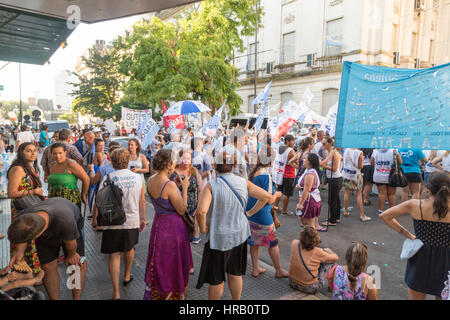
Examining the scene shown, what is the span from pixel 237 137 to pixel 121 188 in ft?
10.4

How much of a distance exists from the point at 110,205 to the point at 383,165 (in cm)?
612

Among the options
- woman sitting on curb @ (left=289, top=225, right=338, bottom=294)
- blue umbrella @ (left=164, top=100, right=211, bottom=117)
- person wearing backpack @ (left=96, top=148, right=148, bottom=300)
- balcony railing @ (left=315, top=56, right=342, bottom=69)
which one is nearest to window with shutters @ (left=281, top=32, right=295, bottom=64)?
balcony railing @ (left=315, top=56, right=342, bottom=69)

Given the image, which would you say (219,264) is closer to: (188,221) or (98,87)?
(188,221)

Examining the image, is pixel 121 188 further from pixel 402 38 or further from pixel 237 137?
pixel 402 38

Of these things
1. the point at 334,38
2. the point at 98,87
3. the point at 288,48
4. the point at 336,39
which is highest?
the point at 288,48

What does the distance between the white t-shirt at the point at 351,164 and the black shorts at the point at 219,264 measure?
458 centimetres

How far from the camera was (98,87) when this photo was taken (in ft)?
99.7

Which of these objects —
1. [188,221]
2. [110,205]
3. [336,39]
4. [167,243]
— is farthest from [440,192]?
[336,39]

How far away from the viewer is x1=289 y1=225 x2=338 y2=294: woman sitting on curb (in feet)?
12.0

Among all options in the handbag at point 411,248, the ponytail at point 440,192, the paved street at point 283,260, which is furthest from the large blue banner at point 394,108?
the paved street at point 283,260

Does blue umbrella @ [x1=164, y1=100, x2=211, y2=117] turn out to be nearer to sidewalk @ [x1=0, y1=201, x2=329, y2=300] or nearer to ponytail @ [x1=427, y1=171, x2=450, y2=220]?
sidewalk @ [x1=0, y1=201, x2=329, y2=300]

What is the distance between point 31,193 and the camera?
3.84 m
